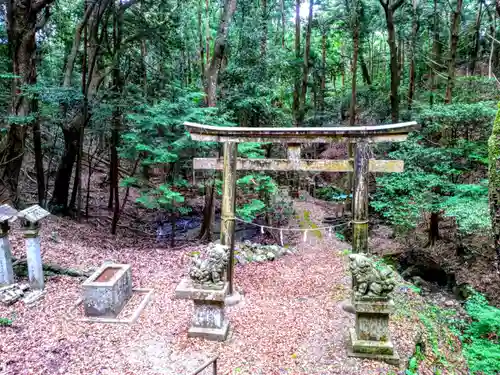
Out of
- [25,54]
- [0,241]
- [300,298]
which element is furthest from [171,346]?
[25,54]

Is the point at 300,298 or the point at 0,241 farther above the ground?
the point at 0,241

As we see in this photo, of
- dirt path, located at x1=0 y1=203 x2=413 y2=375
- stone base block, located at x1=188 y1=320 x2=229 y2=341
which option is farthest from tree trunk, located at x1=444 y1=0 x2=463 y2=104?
stone base block, located at x1=188 y1=320 x2=229 y2=341

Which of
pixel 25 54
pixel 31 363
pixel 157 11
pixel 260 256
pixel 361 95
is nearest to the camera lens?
pixel 31 363

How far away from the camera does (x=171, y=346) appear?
194 inches

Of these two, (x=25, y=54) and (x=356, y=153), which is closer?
(x=356, y=153)

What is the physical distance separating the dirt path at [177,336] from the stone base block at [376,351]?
0.11 m

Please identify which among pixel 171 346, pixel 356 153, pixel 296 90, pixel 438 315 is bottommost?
pixel 438 315

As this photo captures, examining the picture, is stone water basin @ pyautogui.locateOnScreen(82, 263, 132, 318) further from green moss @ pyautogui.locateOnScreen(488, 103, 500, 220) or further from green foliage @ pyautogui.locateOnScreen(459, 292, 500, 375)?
green foliage @ pyautogui.locateOnScreen(459, 292, 500, 375)

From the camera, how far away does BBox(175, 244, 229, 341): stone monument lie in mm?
4988

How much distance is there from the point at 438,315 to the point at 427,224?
518cm

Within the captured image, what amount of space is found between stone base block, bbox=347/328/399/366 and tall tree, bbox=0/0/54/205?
8.52m

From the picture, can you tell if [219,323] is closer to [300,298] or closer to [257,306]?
[257,306]

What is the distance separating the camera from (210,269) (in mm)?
5012

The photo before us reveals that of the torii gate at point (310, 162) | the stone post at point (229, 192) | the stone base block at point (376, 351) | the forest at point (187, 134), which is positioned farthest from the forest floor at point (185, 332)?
the forest at point (187, 134)
